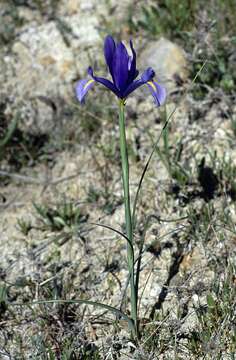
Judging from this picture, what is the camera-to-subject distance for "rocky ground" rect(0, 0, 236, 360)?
2.93 metres

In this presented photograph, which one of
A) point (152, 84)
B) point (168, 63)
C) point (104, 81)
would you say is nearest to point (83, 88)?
point (104, 81)

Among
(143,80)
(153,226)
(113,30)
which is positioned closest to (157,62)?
(113,30)

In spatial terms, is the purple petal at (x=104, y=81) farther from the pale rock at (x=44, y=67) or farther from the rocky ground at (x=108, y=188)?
the pale rock at (x=44, y=67)

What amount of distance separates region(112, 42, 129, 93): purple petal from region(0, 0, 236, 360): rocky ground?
1.06ft

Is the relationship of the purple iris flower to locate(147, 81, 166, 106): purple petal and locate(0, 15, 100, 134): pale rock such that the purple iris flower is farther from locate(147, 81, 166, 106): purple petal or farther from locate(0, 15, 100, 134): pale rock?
locate(0, 15, 100, 134): pale rock

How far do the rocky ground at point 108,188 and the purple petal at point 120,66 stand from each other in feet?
1.06

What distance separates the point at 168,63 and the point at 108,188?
4.02 feet

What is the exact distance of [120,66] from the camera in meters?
2.25

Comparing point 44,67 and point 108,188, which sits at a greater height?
point 44,67

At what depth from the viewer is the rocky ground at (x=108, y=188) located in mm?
2928

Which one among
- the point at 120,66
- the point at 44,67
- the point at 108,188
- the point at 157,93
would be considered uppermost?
the point at 44,67

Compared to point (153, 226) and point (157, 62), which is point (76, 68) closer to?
point (157, 62)

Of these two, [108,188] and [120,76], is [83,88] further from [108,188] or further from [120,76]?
[108,188]

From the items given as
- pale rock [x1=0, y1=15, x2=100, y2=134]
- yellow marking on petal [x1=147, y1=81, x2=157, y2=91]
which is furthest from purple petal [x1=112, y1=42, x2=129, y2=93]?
pale rock [x1=0, y1=15, x2=100, y2=134]
